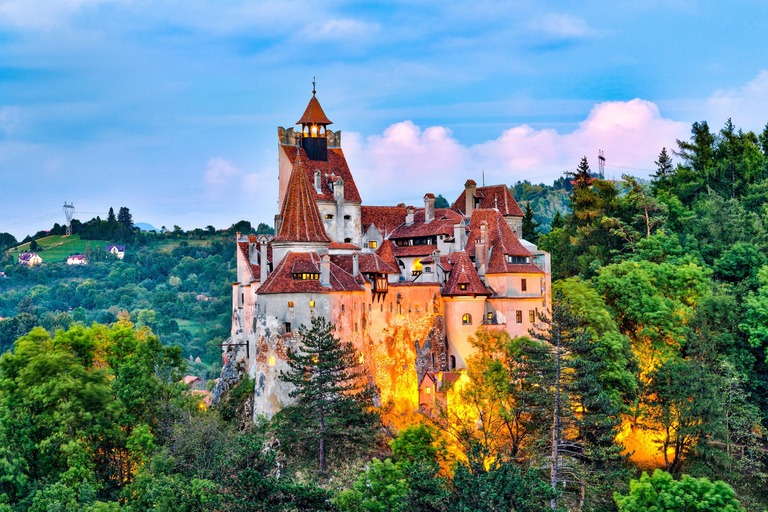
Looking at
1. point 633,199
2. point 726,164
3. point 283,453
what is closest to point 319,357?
point 283,453

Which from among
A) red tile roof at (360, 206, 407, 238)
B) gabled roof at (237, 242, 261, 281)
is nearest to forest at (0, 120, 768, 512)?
gabled roof at (237, 242, 261, 281)

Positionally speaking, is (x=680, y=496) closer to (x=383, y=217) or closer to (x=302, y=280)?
(x=302, y=280)

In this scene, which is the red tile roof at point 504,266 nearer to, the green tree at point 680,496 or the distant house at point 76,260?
the green tree at point 680,496

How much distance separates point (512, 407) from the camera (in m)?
57.6

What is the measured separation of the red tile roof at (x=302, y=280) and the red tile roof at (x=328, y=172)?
9.14 m

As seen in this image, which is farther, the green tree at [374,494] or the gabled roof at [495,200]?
the gabled roof at [495,200]

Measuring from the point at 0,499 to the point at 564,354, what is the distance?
38.1 metres

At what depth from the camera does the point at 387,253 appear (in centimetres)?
6525

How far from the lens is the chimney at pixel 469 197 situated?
231 feet

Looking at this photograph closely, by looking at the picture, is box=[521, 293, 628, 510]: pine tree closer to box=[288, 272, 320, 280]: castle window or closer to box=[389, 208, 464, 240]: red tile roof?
box=[389, 208, 464, 240]: red tile roof

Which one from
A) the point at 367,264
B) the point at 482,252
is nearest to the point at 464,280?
the point at 482,252

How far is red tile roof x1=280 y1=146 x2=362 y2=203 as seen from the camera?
67.7 metres

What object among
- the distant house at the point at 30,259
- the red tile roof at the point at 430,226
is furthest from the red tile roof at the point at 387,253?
the distant house at the point at 30,259

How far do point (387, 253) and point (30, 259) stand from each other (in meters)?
130
